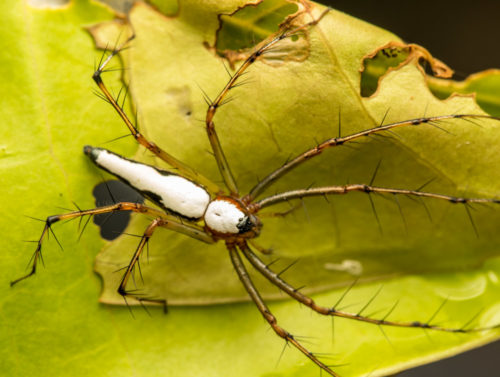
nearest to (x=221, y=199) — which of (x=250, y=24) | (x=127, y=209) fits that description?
(x=127, y=209)

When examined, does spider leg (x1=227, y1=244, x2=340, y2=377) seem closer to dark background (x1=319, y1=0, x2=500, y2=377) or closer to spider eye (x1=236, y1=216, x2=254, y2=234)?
spider eye (x1=236, y1=216, x2=254, y2=234)

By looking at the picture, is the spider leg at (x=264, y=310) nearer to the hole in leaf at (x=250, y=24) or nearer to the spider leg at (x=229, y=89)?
the spider leg at (x=229, y=89)

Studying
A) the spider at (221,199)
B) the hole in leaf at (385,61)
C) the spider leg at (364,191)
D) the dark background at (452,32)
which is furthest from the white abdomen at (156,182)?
A: the dark background at (452,32)

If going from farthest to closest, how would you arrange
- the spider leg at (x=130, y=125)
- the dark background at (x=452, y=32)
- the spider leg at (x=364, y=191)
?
1. the dark background at (x=452, y=32)
2. the spider leg at (x=130, y=125)
3. the spider leg at (x=364, y=191)

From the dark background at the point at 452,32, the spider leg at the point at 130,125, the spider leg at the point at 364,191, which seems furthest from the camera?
the dark background at the point at 452,32

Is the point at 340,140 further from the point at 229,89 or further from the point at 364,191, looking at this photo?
the point at 229,89

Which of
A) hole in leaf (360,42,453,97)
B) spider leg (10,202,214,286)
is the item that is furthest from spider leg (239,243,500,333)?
hole in leaf (360,42,453,97)
